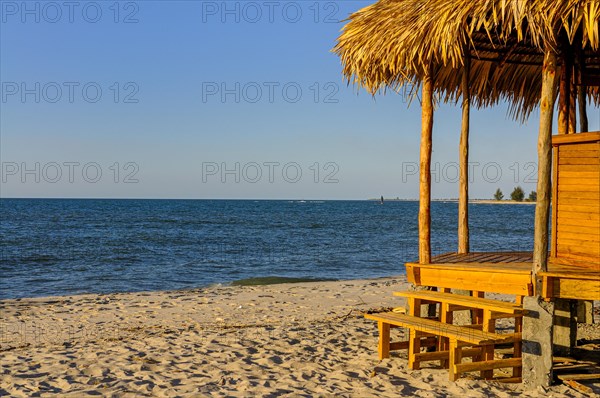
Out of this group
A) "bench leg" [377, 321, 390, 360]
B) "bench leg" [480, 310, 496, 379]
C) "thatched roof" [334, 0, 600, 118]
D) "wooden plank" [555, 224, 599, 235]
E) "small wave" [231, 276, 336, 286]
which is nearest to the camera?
"thatched roof" [334, 0, 600, 118]

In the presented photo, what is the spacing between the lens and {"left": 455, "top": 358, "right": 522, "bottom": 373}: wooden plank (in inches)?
238

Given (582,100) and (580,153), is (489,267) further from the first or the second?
(582,100)

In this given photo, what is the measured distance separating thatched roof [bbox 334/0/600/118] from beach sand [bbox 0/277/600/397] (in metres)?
3.53

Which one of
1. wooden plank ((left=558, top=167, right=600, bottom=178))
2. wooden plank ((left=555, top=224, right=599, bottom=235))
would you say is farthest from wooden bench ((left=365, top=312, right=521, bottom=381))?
wooden plank ((left=558, top=167, right=600, bottom=178))

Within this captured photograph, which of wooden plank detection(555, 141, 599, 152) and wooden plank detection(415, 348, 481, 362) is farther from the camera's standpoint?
wooden plank detection(415, 348, 481, 362)

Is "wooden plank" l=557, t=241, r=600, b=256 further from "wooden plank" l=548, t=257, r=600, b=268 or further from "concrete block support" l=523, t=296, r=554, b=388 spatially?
"concrete block support" l=523, t=296, r=554, b=388

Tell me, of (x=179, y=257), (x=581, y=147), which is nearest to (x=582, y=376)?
(x=581, y=147)

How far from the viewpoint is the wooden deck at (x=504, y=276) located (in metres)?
5.98

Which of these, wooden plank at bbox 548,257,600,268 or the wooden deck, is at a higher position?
wooden plank at bbox 548,257,600,268

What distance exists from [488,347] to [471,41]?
333 cm

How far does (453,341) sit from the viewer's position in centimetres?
609

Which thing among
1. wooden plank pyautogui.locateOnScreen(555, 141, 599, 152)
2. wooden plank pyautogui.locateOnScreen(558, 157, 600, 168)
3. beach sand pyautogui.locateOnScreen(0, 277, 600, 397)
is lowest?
beach sand pyautogui.locateOnScreen(0, 277, 600, 397)

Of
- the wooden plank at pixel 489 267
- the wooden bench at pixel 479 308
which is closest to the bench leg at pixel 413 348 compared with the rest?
the wooden bench at pixel 479 308

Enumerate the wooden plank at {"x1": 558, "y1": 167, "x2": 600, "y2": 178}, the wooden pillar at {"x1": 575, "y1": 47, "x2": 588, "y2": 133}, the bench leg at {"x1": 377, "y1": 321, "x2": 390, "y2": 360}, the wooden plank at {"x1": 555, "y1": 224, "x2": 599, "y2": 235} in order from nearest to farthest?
1. the wooden plank at {"x1": 558, "y1": 167, "x2": 600, "y2": 178}
2. the wooden plank at {"x1": 555, "y1": 224, "x2": 599, "y2": 235}
3. the bench leg at {"x1": 377, "y1": 321, "x2": 390, "y2": 360}
4. the wooden pillar at {"x1": 575, "y1": 47, "x2": 588, "y2": 133}
